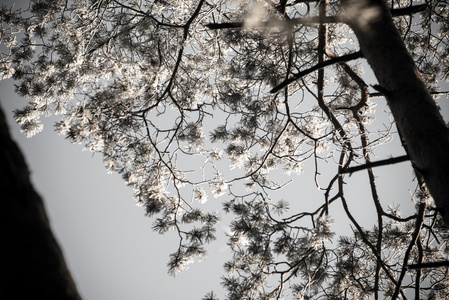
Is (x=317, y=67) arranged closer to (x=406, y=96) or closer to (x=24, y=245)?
(x=406, y=96)

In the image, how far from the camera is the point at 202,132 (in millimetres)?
3170

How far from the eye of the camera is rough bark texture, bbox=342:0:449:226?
1.01 m

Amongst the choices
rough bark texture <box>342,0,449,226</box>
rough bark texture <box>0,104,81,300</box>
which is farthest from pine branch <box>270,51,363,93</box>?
rough bark texture <box>0,104,81,300</box>

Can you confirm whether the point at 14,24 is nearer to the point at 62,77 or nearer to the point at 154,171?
the point at 62,77

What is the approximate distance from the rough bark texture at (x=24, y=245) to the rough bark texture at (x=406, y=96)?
1350 mm

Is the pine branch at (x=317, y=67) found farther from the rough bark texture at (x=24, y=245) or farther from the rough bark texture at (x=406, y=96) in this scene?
the rough bark texture at (x=24, y=245)

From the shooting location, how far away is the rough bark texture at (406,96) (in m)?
1.01

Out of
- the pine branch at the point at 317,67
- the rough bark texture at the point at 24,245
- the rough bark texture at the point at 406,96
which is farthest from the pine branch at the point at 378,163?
the rough bark texture at the point at 24,245

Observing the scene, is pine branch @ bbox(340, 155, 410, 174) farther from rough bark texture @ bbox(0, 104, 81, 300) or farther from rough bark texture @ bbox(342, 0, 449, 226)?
rough bark texture @ bbox(0, 104, 81, 300)

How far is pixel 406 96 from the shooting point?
3.90 feet

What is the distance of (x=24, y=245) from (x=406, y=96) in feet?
5.18

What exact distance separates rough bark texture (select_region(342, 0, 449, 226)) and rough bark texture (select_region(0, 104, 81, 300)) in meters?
1.35

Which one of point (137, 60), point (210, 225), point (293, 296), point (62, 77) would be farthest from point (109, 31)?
point (293, 296)

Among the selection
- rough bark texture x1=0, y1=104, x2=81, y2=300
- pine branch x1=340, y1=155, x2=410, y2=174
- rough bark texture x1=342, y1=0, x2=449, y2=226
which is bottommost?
rough bark texture x1=0, y1=104, x2=81, y2=300
